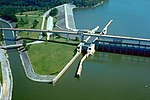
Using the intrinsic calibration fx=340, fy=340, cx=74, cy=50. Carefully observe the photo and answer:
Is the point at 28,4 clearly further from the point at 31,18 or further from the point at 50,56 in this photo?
the point at 50,56

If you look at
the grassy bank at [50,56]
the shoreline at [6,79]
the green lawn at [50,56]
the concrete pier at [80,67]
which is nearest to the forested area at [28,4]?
the grassy bank at [50,56]

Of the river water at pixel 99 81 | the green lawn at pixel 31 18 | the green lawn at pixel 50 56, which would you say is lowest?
the river water at pixel 99 81

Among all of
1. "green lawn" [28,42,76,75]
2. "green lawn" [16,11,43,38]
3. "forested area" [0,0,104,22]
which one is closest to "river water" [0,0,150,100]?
"green lawn" [28,42,76,75]

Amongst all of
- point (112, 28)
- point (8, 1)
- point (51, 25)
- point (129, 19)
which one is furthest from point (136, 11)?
point (8, 1)

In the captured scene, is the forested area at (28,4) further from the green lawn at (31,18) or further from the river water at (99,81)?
the river water at (99,81)

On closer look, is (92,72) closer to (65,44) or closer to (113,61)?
(113,61)

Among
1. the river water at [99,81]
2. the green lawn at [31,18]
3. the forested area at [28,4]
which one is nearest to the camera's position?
the river water at [99,81]
